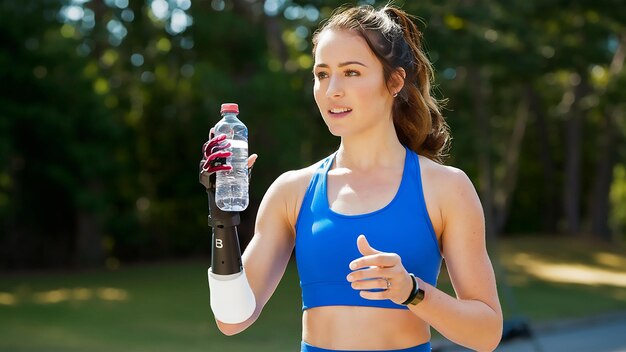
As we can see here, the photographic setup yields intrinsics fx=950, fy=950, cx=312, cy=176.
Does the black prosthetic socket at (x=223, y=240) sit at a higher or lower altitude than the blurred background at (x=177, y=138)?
lower

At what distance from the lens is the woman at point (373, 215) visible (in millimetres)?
2543

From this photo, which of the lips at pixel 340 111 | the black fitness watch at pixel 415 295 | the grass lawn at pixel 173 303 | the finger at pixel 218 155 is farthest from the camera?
the grass lawn at pixel 173 303

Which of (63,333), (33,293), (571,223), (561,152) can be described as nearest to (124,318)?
(63,333)

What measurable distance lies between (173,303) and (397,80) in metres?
15.6

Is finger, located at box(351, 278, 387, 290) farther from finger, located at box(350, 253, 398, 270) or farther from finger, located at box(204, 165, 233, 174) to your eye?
finger, located at box(204, 165, 233, 174)

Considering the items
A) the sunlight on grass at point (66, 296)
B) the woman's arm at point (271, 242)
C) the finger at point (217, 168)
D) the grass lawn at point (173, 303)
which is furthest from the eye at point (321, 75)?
the sunlight on grass at point (66, 296)

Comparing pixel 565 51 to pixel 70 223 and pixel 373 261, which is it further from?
pixel 373 261

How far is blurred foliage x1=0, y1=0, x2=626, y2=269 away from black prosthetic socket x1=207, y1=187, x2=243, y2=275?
1255 centimetres

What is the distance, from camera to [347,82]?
8.68ft

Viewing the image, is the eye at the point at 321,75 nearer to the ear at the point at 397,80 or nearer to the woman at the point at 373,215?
the woman at the point at 373,215

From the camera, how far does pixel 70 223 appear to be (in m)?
25.0

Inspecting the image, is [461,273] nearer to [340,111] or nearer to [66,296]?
[340,111]

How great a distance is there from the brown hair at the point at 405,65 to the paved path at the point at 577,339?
382 inches

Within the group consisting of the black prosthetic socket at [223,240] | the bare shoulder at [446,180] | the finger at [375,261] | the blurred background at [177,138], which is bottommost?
the finger at [375,261]
